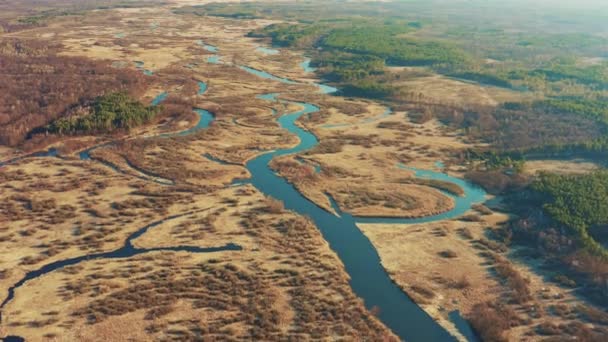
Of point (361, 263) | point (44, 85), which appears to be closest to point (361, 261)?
point (361, 263)

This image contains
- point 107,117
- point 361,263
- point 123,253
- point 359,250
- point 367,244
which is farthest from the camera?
point 107,117

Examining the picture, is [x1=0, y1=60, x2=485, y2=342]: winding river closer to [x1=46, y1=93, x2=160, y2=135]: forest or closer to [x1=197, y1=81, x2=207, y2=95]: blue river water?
[x1=46, y1=93, x2=160, y2=135]: forest

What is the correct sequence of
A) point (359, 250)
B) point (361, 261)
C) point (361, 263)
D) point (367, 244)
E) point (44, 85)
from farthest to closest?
point (44, 85) < point (367, 244) < point (359, 250) < point (361, 261) < point (361, 263)

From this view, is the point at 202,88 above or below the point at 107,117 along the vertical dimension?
above

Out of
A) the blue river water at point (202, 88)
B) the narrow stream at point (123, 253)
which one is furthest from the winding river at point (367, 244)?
the blue river water at point (202, 88)

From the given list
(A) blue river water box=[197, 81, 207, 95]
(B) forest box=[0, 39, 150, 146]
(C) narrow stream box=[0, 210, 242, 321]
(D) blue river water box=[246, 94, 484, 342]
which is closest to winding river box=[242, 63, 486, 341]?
(D) blue river water box=[246, 94, 484, 342]

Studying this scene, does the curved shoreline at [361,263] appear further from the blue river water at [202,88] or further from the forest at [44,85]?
the blue river water at [202,88]

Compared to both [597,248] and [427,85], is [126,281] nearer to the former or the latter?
[597,248]

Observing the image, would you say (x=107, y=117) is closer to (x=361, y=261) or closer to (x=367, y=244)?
(x=367, y=244)
